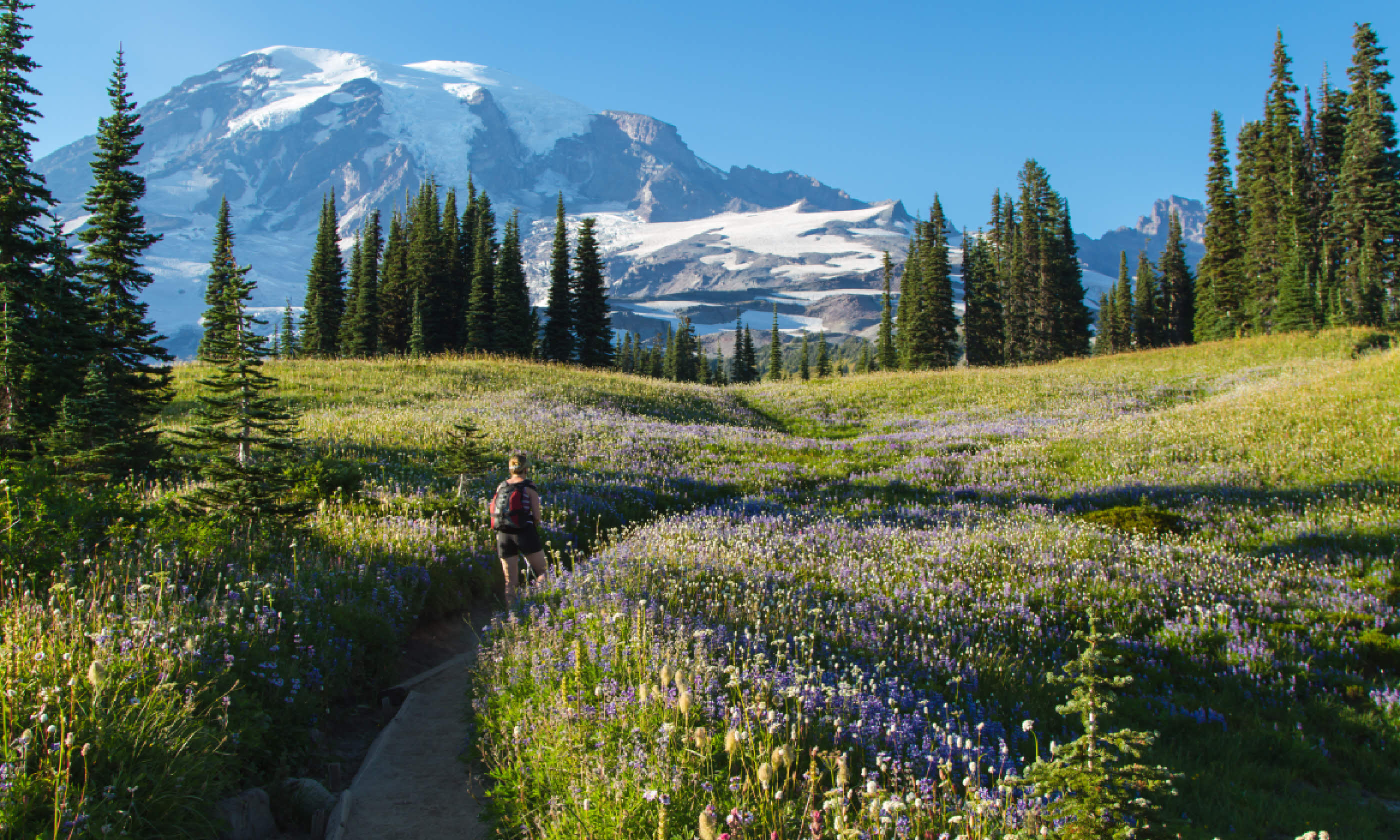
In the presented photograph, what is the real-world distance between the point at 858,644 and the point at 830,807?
9.25 ft

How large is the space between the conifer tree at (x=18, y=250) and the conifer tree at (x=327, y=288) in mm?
56352

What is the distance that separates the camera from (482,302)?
6159 cm

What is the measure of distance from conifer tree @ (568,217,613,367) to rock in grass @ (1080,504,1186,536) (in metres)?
54.8

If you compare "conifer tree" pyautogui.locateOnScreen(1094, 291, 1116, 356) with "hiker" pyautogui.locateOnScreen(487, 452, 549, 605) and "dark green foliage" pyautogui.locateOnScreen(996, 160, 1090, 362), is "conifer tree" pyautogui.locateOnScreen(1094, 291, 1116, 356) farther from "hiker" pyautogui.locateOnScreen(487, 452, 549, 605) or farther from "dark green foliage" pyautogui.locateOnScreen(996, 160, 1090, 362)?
"hiker" pyautogui.locateOnScreen(487, 452, 549, 605)

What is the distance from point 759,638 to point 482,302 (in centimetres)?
6069

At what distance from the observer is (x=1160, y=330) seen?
289ft

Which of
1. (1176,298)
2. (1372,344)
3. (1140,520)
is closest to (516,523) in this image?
(1140,520)

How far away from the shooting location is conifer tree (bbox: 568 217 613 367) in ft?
208

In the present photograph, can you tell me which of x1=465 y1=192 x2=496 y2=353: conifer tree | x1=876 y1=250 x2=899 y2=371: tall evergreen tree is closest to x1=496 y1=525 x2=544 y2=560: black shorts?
x1=465 y1=192 x2=496 y2=353: conifer tree

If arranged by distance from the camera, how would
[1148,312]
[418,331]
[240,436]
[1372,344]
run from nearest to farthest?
[240,436] → [1372,344] → [418,331] → [1148,312]

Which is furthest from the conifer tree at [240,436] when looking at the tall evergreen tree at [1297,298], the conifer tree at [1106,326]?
the conifer tree at [1106,326]

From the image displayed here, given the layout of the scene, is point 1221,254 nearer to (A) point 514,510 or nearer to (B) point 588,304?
(B) point 588,304

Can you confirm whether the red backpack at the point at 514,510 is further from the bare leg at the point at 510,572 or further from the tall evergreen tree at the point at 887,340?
the tall evergreen tree at the point at 887,340

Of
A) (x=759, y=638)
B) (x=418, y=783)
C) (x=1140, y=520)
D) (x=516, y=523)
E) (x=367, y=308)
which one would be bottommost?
(x=418, y=783)
